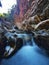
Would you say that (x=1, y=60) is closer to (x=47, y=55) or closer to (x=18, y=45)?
(x=18, y=45)

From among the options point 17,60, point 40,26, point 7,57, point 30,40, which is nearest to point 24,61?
point 17,60

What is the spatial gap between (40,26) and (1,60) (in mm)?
7718

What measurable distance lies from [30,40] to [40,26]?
3.71 meters

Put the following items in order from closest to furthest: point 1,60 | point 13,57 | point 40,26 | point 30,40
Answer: point 1,60 < point 13,57 < point 30,40 < point 40,26

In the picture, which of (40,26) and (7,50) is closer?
(7,50)

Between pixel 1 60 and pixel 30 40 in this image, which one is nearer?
pixel 1 60

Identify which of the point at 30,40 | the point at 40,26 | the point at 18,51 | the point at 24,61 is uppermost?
the point at 40,26

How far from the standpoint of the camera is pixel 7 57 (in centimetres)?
802

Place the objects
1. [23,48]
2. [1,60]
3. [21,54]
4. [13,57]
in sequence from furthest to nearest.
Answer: [23,48], [21,54], [13,57], [1,60]

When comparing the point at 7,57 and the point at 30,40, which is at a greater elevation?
the point at 30,40

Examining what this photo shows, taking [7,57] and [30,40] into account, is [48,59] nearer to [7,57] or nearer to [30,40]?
[7,57]

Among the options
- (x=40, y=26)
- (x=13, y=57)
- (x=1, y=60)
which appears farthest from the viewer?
(x=40, y=26)

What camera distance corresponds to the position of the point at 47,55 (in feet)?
28.2

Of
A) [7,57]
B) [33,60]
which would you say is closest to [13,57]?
[7,57]
